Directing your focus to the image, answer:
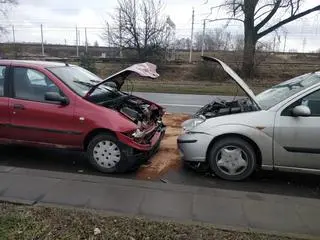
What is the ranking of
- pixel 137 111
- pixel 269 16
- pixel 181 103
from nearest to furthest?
pixel 137 111 < pixel 181 103 < pixel 269 16

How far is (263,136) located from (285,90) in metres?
0.97

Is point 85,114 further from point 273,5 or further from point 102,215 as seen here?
point 273,5

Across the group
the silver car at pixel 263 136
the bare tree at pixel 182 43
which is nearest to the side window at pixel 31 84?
the silver car at pixel 263 136

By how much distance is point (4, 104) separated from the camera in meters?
6.20

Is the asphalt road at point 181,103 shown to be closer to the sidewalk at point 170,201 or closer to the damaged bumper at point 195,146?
the damaged bumper at point 195,146

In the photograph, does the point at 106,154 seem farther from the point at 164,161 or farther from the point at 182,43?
the point at 182,43

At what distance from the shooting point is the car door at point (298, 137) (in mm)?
5305

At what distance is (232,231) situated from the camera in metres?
3.67

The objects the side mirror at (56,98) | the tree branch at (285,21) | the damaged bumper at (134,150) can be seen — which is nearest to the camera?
the damaged bumper at (134,150)

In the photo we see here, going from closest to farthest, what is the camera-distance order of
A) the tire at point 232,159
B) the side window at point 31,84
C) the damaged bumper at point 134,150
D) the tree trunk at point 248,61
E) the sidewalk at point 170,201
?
the sidewalk at point 170,201, the tire at point 232,159, the damaged bumper at point 134,150, the side window at point 31,84, the tree trunk at point 248,61

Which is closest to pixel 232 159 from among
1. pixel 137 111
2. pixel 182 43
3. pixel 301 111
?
pixel 301 111

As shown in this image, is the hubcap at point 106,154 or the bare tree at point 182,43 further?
the bare tree at point 182,43

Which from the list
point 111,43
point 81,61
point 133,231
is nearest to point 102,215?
point 133,231

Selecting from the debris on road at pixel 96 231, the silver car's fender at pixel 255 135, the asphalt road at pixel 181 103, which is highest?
the silver car's fender at pixel 255 135
